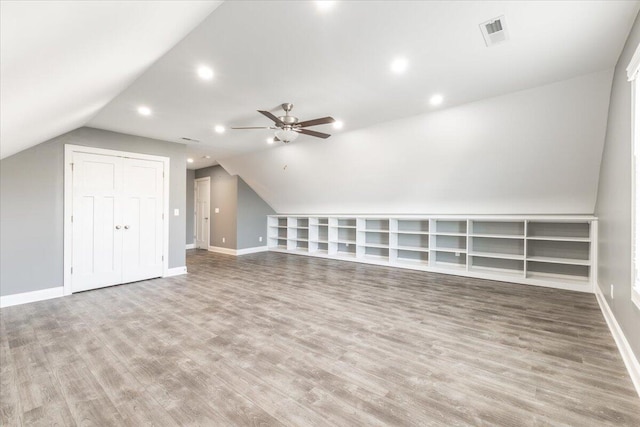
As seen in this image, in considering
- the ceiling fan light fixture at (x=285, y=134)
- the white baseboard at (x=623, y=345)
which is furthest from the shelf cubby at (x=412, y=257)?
the ceiling fan light fixture at (x=285, y=134)

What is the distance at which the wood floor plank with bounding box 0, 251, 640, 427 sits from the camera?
1.73 meters

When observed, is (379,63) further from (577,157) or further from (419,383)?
(577,157)

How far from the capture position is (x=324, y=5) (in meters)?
1.92

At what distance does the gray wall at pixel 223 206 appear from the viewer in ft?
25.6

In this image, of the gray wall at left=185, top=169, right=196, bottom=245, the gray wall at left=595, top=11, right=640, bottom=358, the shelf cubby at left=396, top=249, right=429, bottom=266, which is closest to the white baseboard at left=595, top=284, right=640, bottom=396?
the gray wall at left=595, top=11, right=640, bottom=358

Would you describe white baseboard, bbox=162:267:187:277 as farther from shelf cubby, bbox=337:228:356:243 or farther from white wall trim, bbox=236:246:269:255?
shelf cubby, bbox=337:228:356:243

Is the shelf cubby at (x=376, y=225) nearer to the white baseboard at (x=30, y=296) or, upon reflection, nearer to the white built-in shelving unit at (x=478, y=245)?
the white built-in shelving unit at (x=478, y=245)

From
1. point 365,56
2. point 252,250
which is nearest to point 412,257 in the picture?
point 252,250

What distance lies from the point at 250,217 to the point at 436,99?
5.85 metres

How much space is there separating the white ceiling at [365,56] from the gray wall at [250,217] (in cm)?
385

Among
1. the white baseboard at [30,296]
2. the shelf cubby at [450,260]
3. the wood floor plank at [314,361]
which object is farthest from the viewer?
the shelf cubby at [450,260]

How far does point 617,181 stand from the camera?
2678 mm

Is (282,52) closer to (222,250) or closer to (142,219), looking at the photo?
(142,219)

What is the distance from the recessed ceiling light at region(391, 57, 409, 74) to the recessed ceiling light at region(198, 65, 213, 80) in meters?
1.78
